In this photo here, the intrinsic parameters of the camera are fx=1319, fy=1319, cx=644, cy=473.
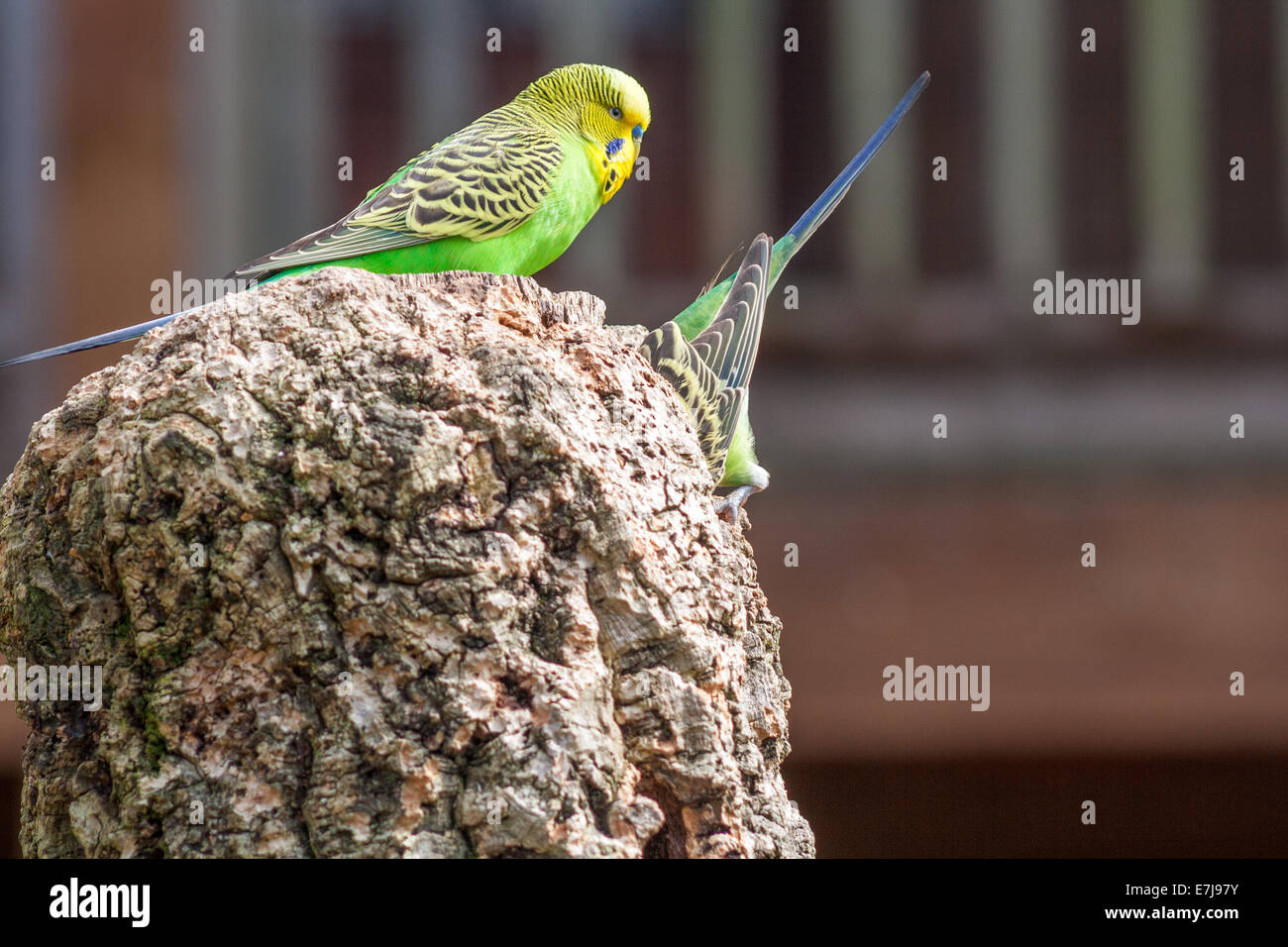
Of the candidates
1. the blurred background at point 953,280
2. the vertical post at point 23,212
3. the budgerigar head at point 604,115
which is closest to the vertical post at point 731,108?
the blurred background at point 953,280

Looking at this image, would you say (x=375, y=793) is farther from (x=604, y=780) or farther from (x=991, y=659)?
(x=991, y=659)

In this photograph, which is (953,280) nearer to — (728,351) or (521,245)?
(728,351)

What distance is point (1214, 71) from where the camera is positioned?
5.54m

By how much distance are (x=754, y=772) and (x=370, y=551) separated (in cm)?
64

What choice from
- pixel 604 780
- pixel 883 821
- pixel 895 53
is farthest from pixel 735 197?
pixel 604 780

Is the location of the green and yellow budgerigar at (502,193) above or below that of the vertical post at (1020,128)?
below

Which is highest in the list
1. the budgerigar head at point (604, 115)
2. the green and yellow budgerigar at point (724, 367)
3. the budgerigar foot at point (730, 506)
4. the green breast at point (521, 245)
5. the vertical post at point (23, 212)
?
the vertical post at point (23, 212)

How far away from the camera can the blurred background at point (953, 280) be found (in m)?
5.05

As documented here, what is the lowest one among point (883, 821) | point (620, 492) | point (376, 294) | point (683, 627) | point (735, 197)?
point (883, 821)

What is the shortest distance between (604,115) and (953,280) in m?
2.76

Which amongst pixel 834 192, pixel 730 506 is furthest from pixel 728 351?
pixel 834 192

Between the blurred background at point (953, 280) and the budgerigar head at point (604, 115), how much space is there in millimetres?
2108

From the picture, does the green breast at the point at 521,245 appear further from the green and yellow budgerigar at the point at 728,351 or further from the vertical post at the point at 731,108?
the vertical post at the point at 731,108

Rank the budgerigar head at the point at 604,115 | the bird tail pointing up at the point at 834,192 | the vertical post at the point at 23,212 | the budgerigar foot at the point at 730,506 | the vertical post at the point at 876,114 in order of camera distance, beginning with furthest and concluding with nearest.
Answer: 1. the vertical post at the point at 876,114
2. the vertical post at the point at 23,212
3. the bird tail pointing up at the point at 834,192
4. the budgerigar head at the point at 604,115
5. the budgerigar foot at the point at 730,506
